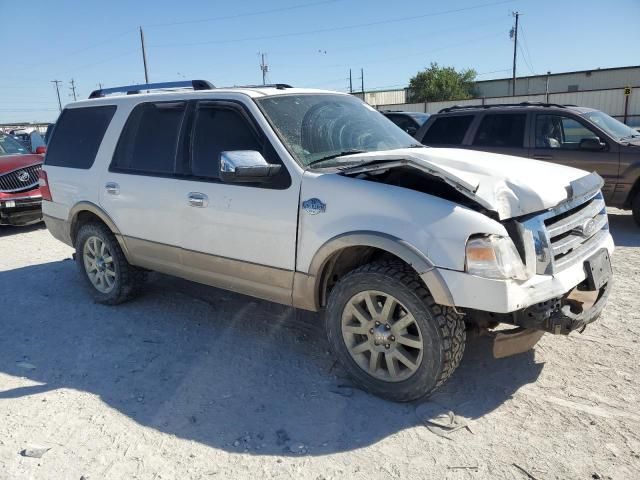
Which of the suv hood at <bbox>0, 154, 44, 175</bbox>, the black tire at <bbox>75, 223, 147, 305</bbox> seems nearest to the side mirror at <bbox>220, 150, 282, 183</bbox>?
the black tire at <bbox>75, 223, 147, 305</bbox>

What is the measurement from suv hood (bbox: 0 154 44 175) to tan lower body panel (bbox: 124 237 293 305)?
18.9 feet

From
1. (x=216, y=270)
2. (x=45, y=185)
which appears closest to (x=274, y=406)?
(x=216, y=270)

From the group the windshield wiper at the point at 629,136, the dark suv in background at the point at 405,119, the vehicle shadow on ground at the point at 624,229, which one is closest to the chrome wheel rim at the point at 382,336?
the vehicle shadow on ground at the point at 624,229

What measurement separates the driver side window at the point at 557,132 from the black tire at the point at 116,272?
6119 mm

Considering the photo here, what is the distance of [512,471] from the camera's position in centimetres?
258

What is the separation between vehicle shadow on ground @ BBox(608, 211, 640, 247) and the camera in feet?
22.1

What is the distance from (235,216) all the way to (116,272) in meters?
1.87

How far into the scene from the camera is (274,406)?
3.24 m

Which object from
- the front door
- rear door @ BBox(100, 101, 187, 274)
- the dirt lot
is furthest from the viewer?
rear door @ BBox(100, 101, 187, 274)

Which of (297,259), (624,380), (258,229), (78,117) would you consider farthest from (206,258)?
(624,380)

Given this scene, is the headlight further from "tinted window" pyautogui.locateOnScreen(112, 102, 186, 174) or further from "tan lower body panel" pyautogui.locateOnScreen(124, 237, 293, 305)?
"tinted window" pyautogui.locateOnScreen(112, 102, 186, 174)

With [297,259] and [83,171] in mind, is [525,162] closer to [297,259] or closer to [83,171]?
[297,259]

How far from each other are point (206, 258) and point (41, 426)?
1593 millimetres

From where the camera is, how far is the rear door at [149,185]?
13.9 ft
